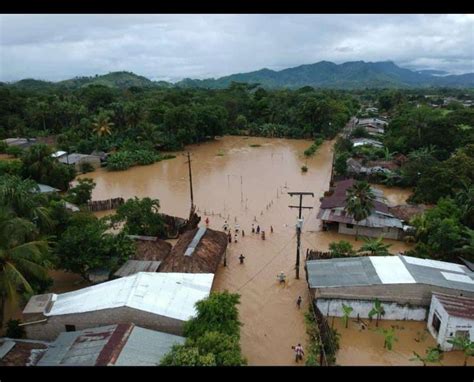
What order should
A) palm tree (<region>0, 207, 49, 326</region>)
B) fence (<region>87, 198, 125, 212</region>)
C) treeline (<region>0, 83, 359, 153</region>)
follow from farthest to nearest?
treeline (<region>0, 83, 359, 153</region>) → fence (<region>87, 198, 125, 212</region>) → palm tree (<region>0, 207, 49, 326</region>)

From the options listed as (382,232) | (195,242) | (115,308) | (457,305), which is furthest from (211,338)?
(382,232)

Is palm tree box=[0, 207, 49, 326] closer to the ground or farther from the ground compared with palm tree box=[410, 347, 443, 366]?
farther from the ground

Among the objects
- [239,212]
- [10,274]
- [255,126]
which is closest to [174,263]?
[10,274]

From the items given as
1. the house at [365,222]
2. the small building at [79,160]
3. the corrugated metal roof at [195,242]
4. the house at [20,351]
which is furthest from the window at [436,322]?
the small building at [79,160]

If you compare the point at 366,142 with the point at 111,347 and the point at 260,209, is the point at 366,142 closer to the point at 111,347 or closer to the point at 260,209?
the point at 260,209

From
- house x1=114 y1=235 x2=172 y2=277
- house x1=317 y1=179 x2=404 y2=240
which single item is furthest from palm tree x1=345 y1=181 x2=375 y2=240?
house x1=114 y1=235 x2=172 y2=277

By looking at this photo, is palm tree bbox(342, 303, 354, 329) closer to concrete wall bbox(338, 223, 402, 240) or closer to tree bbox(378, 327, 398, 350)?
tree bbox(378, 327, 398, 350)
